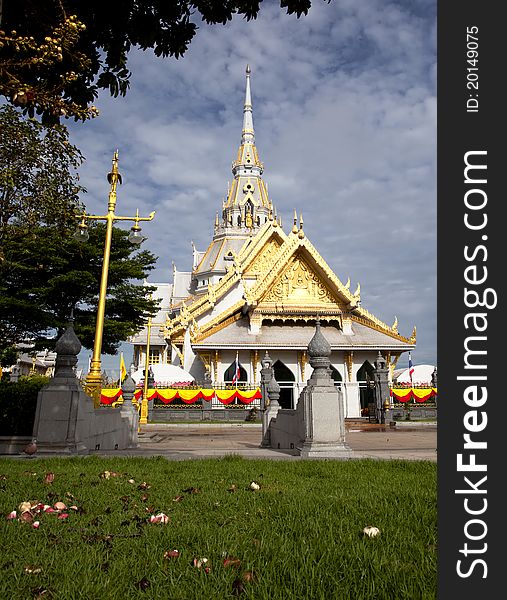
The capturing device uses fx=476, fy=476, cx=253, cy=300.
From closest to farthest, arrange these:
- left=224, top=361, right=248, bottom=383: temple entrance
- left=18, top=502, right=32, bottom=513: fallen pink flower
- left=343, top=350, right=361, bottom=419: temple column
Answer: left=18, top=502, right=32, bottom=513: fallen pink flower
left=224, top=361, right=248, bottom=383: temple entrance
left=343, top=350, right=361, bottom=419: temple column

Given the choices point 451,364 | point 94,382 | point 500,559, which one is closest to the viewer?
point 500,559

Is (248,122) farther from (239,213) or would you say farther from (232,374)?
(232,374)

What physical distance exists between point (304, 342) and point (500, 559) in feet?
87.9

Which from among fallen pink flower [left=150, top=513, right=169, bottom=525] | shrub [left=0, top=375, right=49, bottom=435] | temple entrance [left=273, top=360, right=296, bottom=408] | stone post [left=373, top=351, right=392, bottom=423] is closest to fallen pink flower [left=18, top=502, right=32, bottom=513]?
fallen pink flower [left=150, top=513, right=169, bottom=525]

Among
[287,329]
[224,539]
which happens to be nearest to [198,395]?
[287,329]

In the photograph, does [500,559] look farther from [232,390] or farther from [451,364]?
[232,390]

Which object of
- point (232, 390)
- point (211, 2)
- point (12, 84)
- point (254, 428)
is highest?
point (211, 2)

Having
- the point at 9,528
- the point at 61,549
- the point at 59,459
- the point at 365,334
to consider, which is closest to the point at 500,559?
the point at 61,549

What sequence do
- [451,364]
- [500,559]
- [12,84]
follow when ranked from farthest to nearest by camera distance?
[12,84] < [451,364] < [500,559]

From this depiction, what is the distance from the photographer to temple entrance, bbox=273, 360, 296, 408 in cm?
→ 2825

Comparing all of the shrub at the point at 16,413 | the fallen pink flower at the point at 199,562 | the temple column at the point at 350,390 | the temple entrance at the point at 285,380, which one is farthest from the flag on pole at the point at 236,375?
the fallen pink flower at the point at 199,562

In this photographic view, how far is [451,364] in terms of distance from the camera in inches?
62.7

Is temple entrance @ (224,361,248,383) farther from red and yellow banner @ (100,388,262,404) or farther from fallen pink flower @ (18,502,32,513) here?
fallen pink flower @ (18,502,32,513)

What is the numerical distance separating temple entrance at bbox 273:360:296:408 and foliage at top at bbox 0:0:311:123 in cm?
2451
